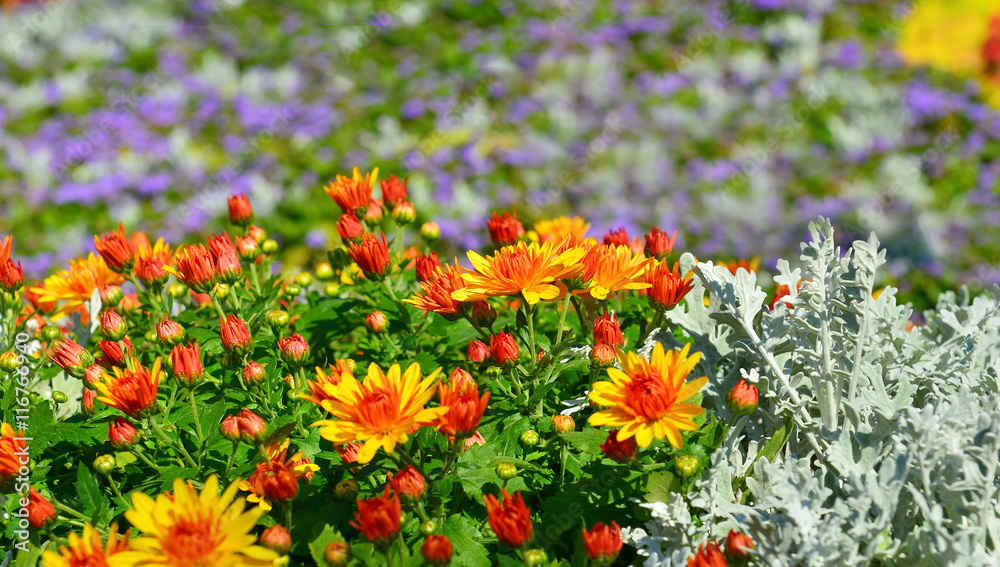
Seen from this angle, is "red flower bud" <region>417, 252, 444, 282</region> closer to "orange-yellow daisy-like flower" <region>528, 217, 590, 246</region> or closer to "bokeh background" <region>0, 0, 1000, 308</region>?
"orange-yellow daisy-like flower" <region>528, 217, 590, 246</region>

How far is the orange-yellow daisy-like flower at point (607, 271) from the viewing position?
1.50m

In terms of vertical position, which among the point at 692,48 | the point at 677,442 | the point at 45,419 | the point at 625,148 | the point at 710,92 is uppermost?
the point at 692,48

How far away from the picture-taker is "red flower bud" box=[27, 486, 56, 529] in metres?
1.33

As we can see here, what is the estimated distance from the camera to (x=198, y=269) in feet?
5.49

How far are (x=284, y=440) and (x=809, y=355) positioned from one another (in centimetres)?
110

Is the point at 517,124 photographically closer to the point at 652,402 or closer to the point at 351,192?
the point at 351,192

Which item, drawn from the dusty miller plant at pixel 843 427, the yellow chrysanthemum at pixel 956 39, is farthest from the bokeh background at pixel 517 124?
the dusty miller plant at pixel 843 427

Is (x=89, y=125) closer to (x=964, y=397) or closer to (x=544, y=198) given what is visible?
Answer: (x=544, y=198)

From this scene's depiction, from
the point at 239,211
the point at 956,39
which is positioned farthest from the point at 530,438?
the point at 956,39

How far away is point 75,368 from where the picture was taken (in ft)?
5.34

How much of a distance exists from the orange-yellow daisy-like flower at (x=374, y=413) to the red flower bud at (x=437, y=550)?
16cm

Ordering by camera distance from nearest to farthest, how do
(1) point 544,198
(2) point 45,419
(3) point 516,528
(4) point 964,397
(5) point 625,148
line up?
1. (3) point 516,528
2. (4) point 964,397
3. (2) point 45,419
4. (1) point 544,198
5. (5) point 625,148

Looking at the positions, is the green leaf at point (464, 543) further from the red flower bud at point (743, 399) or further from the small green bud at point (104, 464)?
the small green bud at point (104, 464)

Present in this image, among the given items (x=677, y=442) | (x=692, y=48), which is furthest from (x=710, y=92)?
(x=677, y=442)
